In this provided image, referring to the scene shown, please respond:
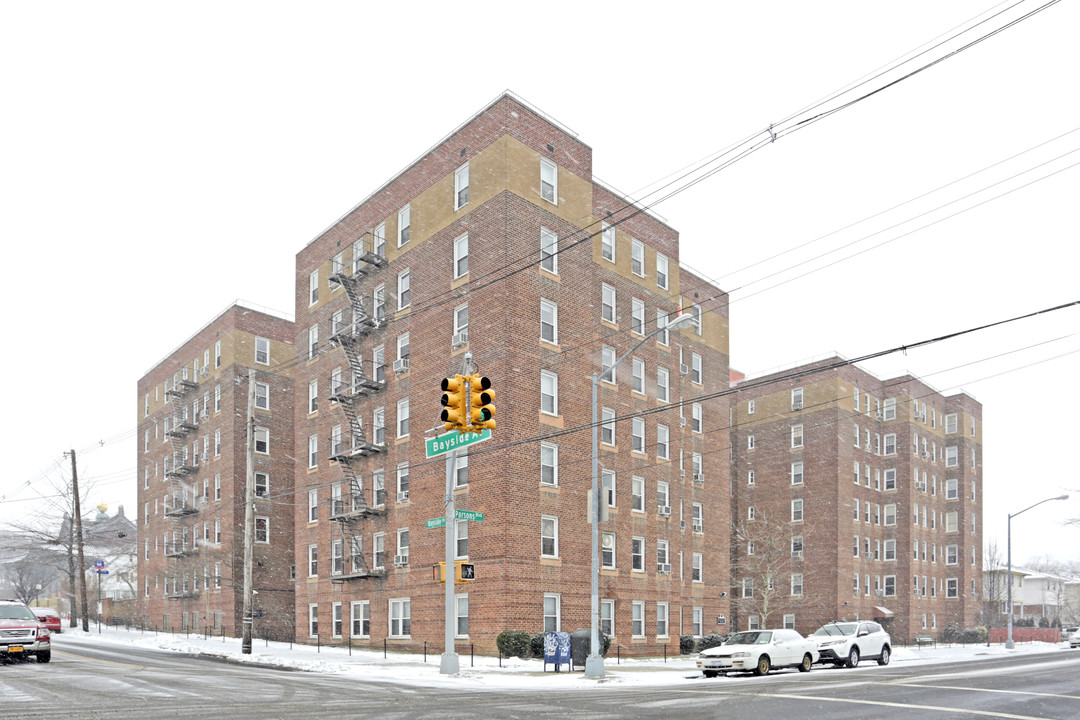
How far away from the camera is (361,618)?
41.8m

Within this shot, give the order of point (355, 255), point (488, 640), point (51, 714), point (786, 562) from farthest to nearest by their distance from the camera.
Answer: point (786, 562) < point (355, 255) < point (488, 640) < point (51, 714)

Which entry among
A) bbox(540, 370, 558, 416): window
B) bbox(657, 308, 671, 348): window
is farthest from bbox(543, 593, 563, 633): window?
bbox(657, 308, 671, 348): window

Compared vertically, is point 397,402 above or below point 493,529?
above

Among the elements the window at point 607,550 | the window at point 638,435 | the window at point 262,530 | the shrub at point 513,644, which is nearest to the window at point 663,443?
the window at point 638,435

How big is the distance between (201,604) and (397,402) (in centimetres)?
2688

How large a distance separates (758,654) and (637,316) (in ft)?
64.9

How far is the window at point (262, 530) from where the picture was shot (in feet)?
182

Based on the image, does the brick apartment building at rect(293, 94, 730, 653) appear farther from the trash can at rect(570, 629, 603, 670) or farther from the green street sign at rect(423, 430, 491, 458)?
the green street sign at rect(423, 430, 491, 458)

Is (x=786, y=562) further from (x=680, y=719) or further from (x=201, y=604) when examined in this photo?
(x=680, y=719)

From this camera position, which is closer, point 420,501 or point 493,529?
point 493,529

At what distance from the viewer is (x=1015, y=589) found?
359 feet

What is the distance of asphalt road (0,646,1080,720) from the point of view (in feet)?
47.6

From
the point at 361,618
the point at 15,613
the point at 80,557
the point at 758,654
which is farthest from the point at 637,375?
the point at 80,557

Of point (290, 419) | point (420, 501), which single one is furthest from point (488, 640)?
point (290, 419)
